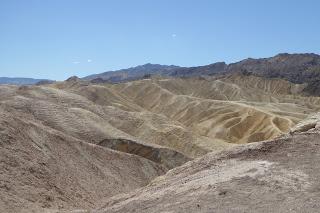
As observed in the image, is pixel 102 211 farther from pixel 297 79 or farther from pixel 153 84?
pixel 297 79

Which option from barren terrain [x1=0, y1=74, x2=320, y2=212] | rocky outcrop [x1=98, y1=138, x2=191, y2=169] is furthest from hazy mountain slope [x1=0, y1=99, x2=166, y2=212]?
rocky outcrop [x1=98, y1=138, x2=191, y2=169]

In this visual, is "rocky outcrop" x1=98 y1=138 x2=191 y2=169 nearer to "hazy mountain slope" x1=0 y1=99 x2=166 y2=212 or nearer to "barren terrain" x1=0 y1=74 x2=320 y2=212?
"barren terrain" x1=0 y1=74 x2=320 y2=212

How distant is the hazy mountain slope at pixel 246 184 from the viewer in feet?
36.8

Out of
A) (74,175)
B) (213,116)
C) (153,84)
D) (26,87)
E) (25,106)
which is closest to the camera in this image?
(74,175)

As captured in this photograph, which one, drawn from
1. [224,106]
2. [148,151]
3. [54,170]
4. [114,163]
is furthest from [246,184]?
[224,106]

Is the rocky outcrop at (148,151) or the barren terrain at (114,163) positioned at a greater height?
the barren terrain at (114,163)

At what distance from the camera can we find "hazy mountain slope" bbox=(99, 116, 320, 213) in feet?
36.8

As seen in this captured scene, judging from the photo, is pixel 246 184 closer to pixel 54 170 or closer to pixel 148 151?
pixel 54 170

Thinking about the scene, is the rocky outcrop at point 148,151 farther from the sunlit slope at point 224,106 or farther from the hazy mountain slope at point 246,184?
the hazy mountain slope at point 246,184

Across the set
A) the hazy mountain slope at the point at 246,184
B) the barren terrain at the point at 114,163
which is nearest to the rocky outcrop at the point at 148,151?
the barren terrain at the point at 114,163

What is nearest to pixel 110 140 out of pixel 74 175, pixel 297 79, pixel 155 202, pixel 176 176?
pixel 74 175

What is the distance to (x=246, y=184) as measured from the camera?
12.2 m

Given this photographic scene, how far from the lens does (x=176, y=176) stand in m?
15.6

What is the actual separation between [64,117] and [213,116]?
178ft
